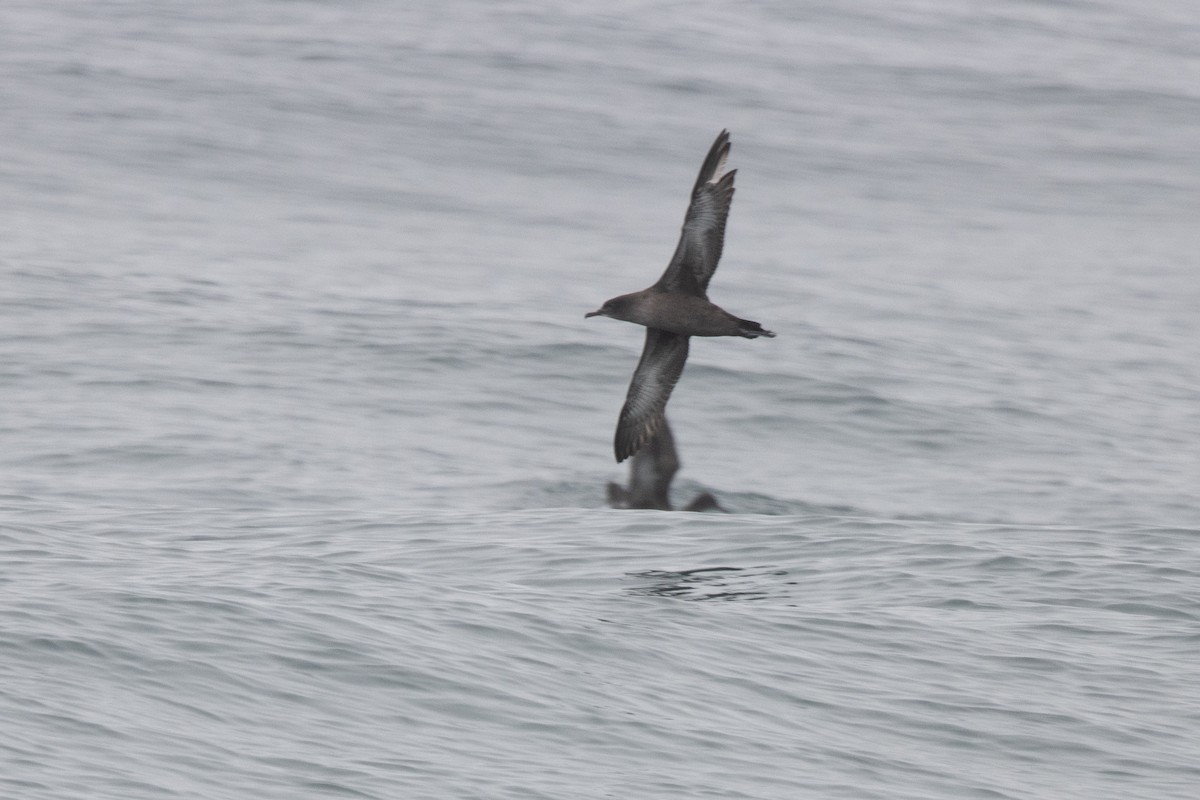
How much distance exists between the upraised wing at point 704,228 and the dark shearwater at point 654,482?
4.33 metres

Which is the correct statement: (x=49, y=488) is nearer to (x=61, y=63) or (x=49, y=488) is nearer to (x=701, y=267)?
(x=701, y=267)

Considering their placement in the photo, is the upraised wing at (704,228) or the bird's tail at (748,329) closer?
the upraised wing at (704,228)

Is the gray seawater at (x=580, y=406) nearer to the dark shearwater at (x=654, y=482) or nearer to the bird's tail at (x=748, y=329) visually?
the dark shearwater at (x=654, y=482)

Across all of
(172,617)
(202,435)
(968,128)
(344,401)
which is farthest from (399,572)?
(968,128)

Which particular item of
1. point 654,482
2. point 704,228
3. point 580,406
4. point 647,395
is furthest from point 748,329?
point 580,406

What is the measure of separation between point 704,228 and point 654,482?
5265mm

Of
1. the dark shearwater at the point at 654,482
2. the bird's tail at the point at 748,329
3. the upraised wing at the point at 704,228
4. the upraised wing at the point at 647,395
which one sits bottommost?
the dark shearwater at the point at 654,482

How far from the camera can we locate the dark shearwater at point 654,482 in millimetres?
15414

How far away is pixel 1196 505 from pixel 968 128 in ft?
65.9


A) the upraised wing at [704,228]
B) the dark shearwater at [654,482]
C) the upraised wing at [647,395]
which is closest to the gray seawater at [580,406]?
the dark shearwater at [654,482]

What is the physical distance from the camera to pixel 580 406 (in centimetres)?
2002

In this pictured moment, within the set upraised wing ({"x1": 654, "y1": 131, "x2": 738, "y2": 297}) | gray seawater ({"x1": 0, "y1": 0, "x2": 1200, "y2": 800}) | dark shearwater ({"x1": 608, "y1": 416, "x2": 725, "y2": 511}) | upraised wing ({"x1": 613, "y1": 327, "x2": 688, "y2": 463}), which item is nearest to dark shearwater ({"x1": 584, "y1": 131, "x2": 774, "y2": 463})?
upraised wing ({"x1": 654, "y1": 131, "x2": 738, "y2": 297})

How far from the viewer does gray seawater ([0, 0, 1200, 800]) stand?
8.74 meters

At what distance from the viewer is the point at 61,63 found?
1352 inches
